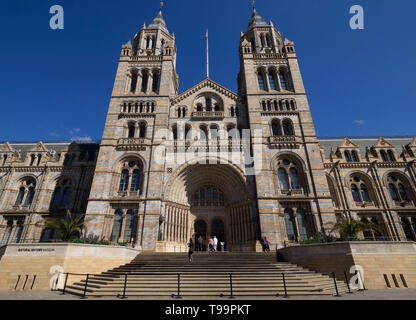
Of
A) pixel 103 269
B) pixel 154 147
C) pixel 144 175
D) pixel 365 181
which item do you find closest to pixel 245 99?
pixel 154 147

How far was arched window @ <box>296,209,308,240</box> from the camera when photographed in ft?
61.5

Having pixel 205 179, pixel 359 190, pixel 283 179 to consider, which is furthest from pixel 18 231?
pixel 359 190

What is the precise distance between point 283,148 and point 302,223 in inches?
307

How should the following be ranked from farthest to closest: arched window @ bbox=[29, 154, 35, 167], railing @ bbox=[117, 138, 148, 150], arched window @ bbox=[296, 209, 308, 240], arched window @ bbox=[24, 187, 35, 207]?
arched window @ bbox=[29, 154, 35, 167] → arched window @ bbox=[24, 187, 35, 207] → railing @ bbox=[117, 138, 148, 150] → arched window @ bbox=[296, 209, 308, 240]

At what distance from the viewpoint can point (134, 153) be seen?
22031mm

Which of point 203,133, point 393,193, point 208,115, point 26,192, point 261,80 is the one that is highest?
point 261,80

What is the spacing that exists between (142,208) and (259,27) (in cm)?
3067

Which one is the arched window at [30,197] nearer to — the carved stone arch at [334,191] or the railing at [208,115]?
the railing at [208,115]

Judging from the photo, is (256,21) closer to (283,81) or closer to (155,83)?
(283,81)

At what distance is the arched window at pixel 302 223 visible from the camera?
738 inches

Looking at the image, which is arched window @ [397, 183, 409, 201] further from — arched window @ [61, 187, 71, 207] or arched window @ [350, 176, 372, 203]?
arched window @ [61, 187, 71, 207]

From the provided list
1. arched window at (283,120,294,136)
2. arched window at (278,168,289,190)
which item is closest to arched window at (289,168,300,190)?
arched window at (278,168,289,190)

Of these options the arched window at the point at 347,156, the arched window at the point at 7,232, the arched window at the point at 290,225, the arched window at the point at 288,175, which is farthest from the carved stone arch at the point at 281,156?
the arched window at the point at 7,232
